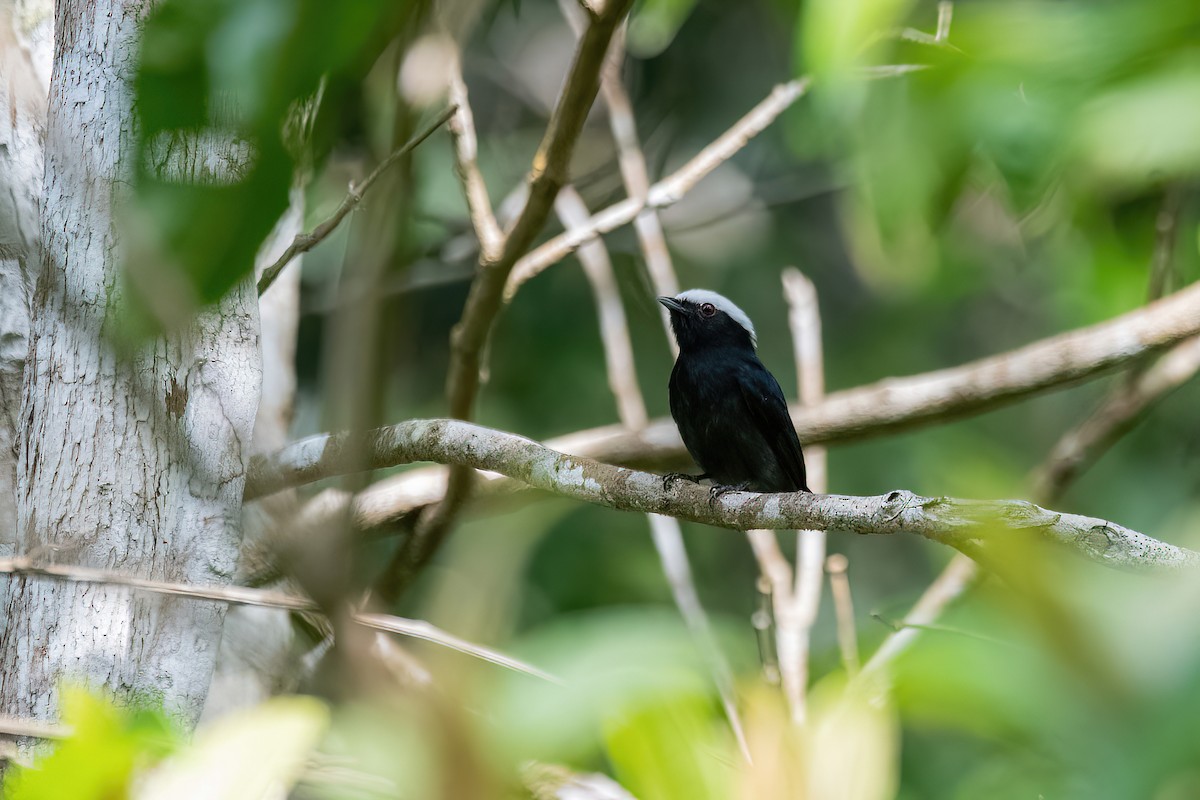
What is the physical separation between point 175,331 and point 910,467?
25.2 ft

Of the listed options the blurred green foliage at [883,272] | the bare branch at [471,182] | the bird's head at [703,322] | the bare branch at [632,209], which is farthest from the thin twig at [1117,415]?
the bare branch at [471,182]

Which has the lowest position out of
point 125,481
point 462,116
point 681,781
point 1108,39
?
point 681,781

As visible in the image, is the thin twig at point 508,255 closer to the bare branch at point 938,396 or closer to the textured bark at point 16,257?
the bare branch at point 938,396

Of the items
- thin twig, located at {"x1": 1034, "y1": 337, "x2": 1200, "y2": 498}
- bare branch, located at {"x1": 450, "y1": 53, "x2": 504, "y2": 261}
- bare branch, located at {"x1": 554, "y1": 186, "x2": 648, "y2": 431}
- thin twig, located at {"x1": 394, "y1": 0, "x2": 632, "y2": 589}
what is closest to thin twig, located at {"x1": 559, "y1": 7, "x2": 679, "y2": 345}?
bare branch, located at {"x1": 554, "y1": 186, "x2": 648, "y2": 431}

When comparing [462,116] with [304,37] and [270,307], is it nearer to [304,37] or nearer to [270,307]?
[270,307]

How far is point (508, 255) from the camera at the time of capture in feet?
11.5

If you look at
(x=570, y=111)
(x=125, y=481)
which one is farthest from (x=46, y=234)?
(x=570, y=111)

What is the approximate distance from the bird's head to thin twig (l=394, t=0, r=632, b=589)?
3.77 feet

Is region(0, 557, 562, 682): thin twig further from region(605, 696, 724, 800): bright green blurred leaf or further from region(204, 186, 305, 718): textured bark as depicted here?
region(204, 186, 305, 718): textured bark

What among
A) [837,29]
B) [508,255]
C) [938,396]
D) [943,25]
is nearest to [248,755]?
[837,29]

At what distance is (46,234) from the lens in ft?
4.51

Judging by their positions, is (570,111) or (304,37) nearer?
(304,37)

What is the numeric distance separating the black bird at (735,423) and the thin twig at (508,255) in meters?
0.95

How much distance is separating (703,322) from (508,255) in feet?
5.11
